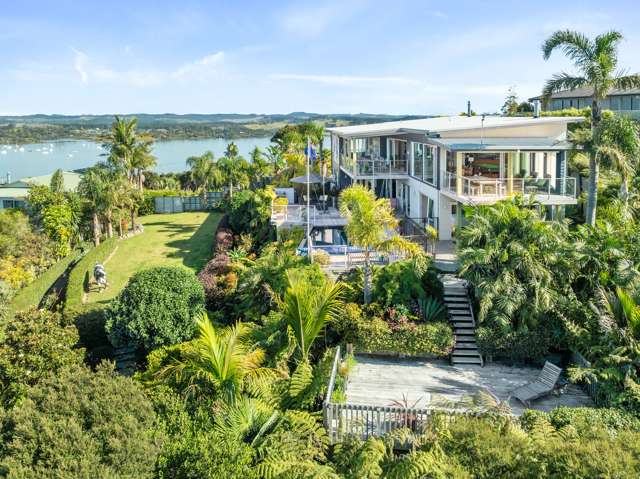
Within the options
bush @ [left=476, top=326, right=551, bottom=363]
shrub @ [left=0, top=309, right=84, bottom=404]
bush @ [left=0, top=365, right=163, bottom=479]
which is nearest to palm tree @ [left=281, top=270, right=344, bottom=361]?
bush @ [left=0, top=365, right=163, bottom=479]

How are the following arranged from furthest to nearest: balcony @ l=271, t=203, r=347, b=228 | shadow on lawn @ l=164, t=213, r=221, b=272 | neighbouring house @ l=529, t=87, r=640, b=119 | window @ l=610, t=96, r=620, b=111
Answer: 1. window @ l=610, t=96, r=620, b=111
2. neighbouring house @ l=529, t=87, r=640, b=119
3. shadow on lawn @ l=164, t=213, r=221, b=272
4. balcony @ l=271, t=203, r=347, b=228

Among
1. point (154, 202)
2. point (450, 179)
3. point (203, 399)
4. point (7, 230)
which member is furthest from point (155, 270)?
point (154, 202)

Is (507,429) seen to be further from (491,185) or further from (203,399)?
(491,185)

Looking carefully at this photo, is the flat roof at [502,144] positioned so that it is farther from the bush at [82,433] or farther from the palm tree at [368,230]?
the bush at [82,433]

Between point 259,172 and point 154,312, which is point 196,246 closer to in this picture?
point 154,312

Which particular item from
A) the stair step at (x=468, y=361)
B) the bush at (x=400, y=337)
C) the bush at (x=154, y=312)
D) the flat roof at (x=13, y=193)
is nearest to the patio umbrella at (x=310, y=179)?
the bush at (x=154, y=312)

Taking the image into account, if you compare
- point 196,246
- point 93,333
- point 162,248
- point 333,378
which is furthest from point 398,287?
point 162,248

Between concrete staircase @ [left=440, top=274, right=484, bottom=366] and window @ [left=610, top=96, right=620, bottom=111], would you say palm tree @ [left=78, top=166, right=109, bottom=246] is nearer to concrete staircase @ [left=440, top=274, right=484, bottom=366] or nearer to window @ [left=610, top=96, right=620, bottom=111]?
concrete staircase @ [left=440, top=274, right=484, bottom=366]
